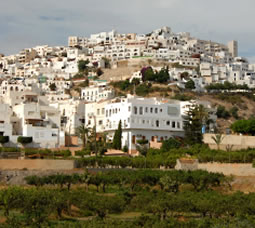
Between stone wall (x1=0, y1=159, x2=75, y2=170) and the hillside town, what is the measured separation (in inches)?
440

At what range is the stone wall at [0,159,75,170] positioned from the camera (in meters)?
60.1

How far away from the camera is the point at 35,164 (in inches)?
2378

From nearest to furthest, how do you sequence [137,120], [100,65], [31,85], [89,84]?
[137,120], [31,85], [89,84], [100,65]

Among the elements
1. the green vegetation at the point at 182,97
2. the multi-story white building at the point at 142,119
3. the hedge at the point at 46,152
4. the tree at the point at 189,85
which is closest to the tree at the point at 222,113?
the green vegetation at the point at 182,97

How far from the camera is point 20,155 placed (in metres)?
65.8

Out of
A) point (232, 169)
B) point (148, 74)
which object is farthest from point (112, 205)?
point (148, 74)

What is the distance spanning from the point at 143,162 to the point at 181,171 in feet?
20.1

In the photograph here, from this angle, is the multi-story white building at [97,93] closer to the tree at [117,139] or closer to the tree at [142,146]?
the tree at [117,139]

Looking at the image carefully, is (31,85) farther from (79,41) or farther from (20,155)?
(79,41)

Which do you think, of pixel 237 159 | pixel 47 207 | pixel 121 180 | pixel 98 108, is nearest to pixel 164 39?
pixel 98 108

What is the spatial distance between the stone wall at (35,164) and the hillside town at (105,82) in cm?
1117

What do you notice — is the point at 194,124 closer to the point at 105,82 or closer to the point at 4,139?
the point at 4,139

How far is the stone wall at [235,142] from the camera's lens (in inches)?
2840

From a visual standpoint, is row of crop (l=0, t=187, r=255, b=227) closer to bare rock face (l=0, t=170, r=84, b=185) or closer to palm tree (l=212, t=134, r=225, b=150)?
bare rock face (l=0, t=170, r=84, b=185)
